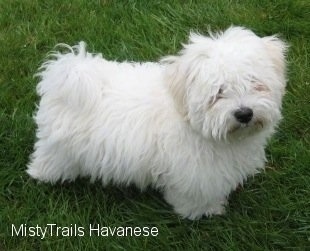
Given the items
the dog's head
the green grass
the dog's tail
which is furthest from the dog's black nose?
the green grass

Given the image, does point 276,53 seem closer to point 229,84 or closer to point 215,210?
point 229,84

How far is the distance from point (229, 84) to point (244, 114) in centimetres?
14

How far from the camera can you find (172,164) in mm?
2748

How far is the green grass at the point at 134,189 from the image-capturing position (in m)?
3.07

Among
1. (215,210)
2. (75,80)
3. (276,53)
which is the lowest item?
(215,210)

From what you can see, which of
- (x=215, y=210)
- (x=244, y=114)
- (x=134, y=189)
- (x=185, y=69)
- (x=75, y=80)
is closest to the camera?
(x=244, y=114)

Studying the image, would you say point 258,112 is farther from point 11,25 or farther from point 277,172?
point 11,25

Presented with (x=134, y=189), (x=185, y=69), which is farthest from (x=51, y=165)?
(x=185, y=69)

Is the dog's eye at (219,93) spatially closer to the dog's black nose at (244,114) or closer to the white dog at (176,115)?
the white dog at (176,115)

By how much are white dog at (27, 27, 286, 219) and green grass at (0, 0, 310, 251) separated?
21 cm

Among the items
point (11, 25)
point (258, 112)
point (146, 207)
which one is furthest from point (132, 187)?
point (11, 25)

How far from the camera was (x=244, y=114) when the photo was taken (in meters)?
2.40

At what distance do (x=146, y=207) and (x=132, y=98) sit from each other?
730 mm

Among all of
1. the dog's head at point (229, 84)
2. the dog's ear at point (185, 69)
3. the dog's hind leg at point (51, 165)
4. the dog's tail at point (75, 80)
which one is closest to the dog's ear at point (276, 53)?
the dog's head at point (229, 84)
